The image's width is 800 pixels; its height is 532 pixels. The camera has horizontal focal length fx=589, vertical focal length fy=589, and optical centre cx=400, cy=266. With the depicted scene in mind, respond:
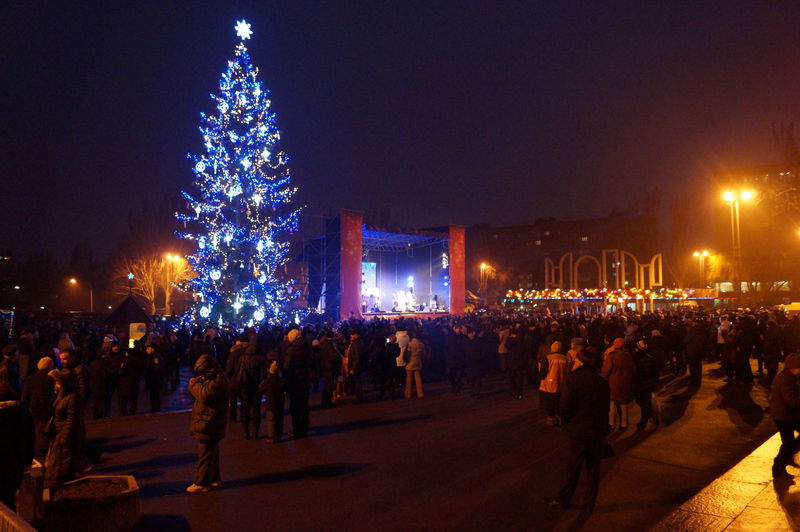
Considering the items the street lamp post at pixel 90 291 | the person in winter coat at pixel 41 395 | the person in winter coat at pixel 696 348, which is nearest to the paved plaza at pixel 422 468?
the person in winter coat at pixel 41 395

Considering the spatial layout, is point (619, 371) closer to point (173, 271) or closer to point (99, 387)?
point (99, 387)

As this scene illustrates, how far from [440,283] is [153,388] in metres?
27.7

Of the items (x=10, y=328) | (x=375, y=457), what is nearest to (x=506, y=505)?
(x=375, y=457)

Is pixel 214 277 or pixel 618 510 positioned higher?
pixel 214 277

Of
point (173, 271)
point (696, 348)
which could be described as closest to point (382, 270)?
point (173, 271)

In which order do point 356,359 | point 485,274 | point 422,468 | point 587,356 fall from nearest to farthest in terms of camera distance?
point 587,356, point 422,468, point 356,359, point 485,274

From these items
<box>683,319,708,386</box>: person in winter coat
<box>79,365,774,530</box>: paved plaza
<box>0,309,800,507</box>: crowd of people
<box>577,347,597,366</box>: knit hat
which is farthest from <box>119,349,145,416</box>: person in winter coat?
<box>683,319,708,386</box>: person in winter coat

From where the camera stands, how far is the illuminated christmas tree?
79.0 feet

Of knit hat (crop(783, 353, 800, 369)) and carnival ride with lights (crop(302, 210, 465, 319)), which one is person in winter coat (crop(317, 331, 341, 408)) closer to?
knit hat (crop(783, 353, 800, 369))

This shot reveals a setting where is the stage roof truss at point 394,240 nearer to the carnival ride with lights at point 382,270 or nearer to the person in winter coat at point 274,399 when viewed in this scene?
the carnival ride with lights at point 382,270

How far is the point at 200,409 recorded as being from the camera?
6.62m

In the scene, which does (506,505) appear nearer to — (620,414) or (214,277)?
(620,414)

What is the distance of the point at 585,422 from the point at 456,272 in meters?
32.5

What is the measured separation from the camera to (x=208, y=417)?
659 cm
